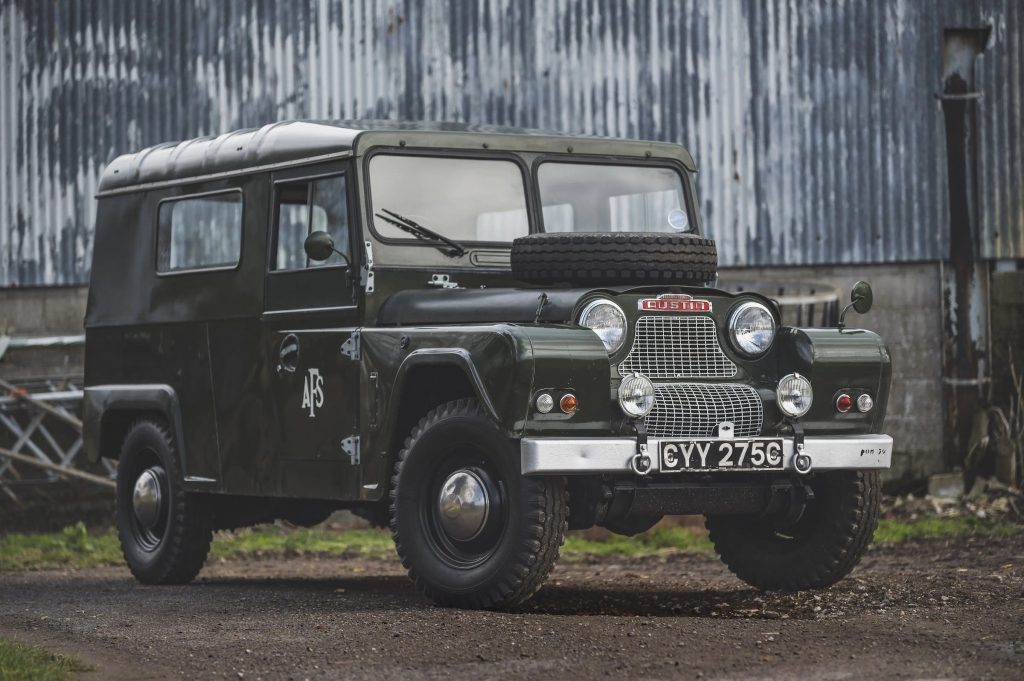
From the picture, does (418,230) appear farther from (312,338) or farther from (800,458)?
(800,458)

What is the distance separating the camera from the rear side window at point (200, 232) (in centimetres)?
977

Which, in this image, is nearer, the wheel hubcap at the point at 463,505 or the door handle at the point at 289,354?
the wheel hubcap at the point at 463,505

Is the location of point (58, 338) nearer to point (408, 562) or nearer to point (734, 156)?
point (734, 156)

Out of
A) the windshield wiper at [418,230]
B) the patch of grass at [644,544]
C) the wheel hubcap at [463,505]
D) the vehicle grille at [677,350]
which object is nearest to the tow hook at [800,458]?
the vehicle grille at [677,350]

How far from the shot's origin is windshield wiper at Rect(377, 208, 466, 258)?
873cm

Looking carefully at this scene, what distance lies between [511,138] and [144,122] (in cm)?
736

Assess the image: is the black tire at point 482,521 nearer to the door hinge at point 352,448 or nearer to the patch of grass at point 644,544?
the door hinge at point 352,448

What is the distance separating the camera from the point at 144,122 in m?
15.6

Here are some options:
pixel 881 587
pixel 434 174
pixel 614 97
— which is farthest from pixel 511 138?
pixel 614 97

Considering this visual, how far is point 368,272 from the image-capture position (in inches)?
338

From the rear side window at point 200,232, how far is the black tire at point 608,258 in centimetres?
216

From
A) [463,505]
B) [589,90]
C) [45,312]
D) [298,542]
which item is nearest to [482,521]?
[463,505]

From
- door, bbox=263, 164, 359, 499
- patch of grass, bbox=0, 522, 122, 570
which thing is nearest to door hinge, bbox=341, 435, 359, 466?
door, bbox=263, 164, 359, 499

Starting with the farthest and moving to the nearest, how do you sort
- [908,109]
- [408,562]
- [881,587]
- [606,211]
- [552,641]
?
[908,109] → [606,211] → [881,587] → [408,562] → [552,641]
